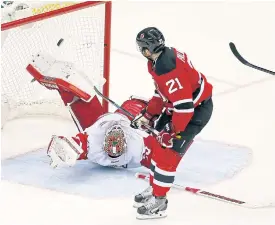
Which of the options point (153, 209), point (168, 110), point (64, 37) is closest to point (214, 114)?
point (64, 37)

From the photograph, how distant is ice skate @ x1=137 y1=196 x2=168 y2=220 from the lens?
9.66 ft

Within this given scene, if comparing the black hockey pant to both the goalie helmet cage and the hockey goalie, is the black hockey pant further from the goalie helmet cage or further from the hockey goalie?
the goalie helmet cage

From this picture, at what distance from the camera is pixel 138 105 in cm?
349

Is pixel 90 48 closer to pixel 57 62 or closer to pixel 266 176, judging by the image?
pixel 57 62

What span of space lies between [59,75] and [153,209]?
859 mm

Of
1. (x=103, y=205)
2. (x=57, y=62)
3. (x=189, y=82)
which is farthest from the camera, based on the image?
(x=57, y=62)

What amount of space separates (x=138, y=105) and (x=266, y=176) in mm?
638

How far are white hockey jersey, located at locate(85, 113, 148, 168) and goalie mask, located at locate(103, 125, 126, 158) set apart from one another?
0.06 feet

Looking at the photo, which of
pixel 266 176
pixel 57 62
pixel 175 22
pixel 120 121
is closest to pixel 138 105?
pixel 120 121

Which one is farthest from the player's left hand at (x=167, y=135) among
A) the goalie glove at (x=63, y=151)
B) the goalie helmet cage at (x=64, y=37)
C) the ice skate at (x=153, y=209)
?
the goalie helmet cage at (x=64, y=37)

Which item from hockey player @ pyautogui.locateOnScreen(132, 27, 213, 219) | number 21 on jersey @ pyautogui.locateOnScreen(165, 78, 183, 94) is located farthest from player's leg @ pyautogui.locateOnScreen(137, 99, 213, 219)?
number 21 on jersey @ pyautogui.locateOnScreen(165, 78, 183, 94)

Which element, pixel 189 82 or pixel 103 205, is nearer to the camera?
pixel 189 82

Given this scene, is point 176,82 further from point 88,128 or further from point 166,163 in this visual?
point 88,128

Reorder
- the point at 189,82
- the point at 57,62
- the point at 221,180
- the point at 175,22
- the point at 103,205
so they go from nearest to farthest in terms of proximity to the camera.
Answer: the point at 189,82
the point at 103,205
the point at 221,180
the point at 57,62
the point at 175,22
